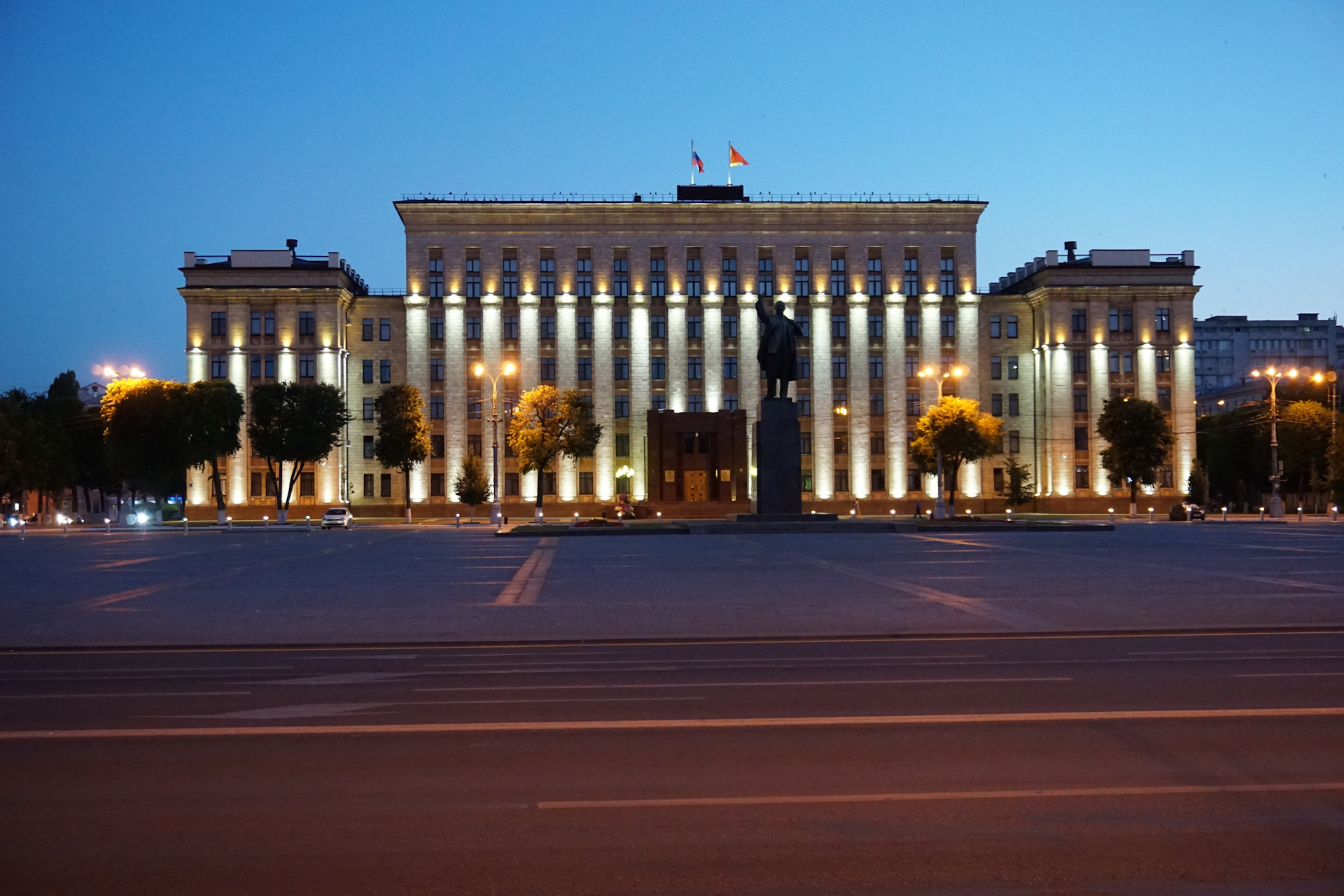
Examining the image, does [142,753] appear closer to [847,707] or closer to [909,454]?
[847,707]

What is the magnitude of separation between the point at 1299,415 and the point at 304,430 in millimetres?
74206

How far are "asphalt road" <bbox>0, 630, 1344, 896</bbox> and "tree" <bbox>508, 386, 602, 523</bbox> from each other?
68.2 metres

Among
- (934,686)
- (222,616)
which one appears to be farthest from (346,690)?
(222,616)

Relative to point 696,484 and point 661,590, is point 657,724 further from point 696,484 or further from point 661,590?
point 696,484

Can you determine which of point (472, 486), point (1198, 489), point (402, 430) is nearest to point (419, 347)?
point (402, 430)

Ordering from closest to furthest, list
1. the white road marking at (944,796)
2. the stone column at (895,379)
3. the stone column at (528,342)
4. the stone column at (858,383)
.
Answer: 1. the white road marking at (944,796)
2. the stone column at (528,342)
3. the stone column at (895,379)
4. the stone column at (858,383)

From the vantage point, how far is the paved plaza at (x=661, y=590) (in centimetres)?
1780

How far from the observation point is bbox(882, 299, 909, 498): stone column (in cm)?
9469

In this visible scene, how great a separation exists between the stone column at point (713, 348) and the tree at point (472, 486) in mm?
19661

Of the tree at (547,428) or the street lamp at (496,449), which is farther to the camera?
the tree at (547,428)

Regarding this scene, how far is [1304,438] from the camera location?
87312 millimetres

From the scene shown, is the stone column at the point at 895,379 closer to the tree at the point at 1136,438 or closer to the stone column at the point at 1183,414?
the tree at the point at 1136,438

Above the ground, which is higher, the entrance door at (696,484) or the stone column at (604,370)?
the stone column at (604,370)

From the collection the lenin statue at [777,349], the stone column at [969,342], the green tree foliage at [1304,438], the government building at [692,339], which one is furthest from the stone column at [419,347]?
the green tree foliage at [1304,438]
